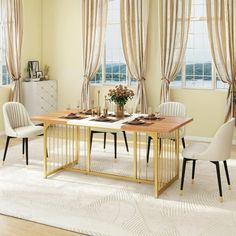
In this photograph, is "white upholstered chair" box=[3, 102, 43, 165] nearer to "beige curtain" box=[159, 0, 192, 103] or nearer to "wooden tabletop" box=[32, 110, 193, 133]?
"wooden tabletop" box=[32, 110, 193, 133]

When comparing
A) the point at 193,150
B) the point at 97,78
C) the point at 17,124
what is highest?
the point at 97,78

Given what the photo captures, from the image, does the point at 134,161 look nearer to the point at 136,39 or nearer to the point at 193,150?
the point at 193,150

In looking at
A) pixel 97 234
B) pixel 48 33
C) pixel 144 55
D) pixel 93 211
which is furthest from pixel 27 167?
pixel 48 33

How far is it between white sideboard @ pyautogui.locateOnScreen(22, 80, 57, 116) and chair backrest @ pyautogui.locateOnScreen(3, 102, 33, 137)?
73.9 inches

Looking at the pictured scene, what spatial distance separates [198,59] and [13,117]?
3243 millimetres

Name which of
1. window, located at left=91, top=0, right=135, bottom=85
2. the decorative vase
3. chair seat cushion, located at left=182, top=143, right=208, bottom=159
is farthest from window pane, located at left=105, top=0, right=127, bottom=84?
chair seat cushion, located at left=182, top=143, right=208, bottom=159

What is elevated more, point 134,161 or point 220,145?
point 220,145

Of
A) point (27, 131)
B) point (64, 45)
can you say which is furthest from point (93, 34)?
point (27, 131)

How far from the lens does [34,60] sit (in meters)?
8.10

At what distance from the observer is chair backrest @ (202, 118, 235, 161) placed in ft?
13.4

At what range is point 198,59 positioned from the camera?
7.00m

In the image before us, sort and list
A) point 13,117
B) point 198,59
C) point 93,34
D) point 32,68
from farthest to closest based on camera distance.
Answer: point 32,68, point 93,34, point 198,59, point 13,117

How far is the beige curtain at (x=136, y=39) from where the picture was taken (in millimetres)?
7074

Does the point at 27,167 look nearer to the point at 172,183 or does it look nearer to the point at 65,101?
the point at 172,183
